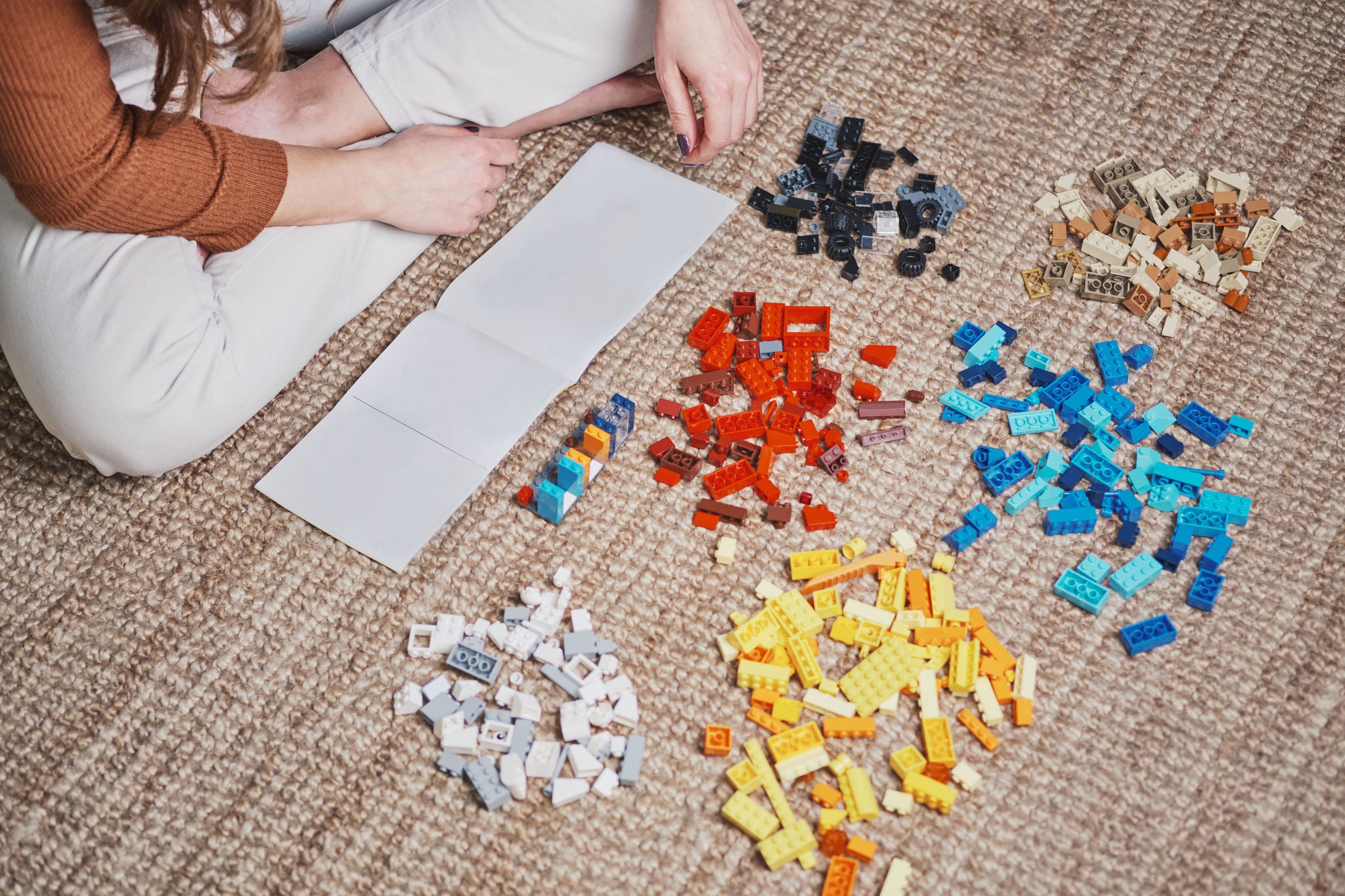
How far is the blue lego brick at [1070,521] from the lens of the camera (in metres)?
1.06

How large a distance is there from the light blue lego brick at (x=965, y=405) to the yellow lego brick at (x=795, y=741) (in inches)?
15.0

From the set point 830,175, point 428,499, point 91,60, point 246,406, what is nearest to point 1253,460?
point 830,175

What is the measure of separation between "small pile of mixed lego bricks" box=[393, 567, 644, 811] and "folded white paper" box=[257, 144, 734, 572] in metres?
0.13

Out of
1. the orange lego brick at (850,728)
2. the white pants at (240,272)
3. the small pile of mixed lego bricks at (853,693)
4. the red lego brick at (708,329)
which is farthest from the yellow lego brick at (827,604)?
the white pants at (240,272)

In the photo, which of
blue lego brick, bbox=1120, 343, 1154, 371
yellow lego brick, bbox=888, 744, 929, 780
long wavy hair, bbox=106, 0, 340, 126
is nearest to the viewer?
long wavy hair, bbox=106, 0, 340, 126

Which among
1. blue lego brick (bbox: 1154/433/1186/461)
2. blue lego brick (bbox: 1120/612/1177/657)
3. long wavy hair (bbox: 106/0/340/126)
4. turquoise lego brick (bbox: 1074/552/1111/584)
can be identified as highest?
long wavy hair (bbox: 106/0/340/126)

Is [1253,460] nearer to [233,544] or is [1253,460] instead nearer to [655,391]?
[655,391]

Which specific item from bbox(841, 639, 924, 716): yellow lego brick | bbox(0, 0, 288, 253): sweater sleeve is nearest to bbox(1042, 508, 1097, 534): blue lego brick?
bbox(841, 639, 924, 716): yellow lego brick

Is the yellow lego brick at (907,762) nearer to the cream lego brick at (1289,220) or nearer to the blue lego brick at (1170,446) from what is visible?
the blue lego brick at (1170,446)

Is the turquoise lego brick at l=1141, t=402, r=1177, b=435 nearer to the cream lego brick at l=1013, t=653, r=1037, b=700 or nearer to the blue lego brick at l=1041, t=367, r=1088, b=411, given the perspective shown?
the blue lego brick at l=1041, t=367, r=1088, b=411

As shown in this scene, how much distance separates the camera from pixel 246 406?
110 centimetres

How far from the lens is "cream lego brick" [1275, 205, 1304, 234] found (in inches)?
49.9

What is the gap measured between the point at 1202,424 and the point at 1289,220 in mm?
331

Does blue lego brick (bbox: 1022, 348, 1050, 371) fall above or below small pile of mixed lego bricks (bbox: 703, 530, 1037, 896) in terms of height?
above
